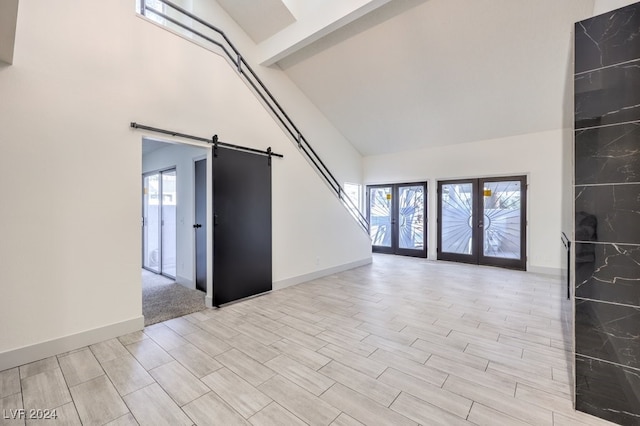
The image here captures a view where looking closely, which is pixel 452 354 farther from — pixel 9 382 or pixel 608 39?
pixel 9 382

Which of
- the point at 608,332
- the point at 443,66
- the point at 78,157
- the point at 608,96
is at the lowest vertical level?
the point at 608,332

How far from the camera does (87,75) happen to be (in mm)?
2797

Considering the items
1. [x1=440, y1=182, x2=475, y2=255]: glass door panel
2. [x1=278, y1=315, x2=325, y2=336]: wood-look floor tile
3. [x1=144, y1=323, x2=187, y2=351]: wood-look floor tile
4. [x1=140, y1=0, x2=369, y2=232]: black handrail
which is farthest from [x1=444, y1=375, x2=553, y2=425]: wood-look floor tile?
[x1=440, y1=182, x2=475, y2=255]: glass door panel

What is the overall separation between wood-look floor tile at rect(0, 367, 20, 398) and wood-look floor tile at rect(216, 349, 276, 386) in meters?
1.45

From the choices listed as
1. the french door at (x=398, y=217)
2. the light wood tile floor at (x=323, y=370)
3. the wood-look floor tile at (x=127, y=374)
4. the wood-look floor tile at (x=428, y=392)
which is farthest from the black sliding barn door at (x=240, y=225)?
the french door at (x=398, y=217)

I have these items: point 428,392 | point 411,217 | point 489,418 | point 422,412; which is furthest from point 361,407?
point 411,217

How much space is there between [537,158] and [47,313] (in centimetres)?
830

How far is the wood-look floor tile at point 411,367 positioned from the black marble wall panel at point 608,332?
0.96 metres

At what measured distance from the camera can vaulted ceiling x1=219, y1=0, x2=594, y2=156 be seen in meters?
4.07

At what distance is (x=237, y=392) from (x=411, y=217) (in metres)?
6.84

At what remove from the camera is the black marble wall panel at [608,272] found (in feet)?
5.44

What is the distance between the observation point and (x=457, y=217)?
704 centimetres

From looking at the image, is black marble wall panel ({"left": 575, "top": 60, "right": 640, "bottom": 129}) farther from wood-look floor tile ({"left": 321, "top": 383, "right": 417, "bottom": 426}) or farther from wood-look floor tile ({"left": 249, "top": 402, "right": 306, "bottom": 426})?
wood-look floor tile ({"left": 249, "top": 402, "right": 306, "bottom": 426})

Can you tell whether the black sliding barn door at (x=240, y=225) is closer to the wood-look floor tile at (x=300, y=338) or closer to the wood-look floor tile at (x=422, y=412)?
the wood-look floor tile at (x=300, y=338)
